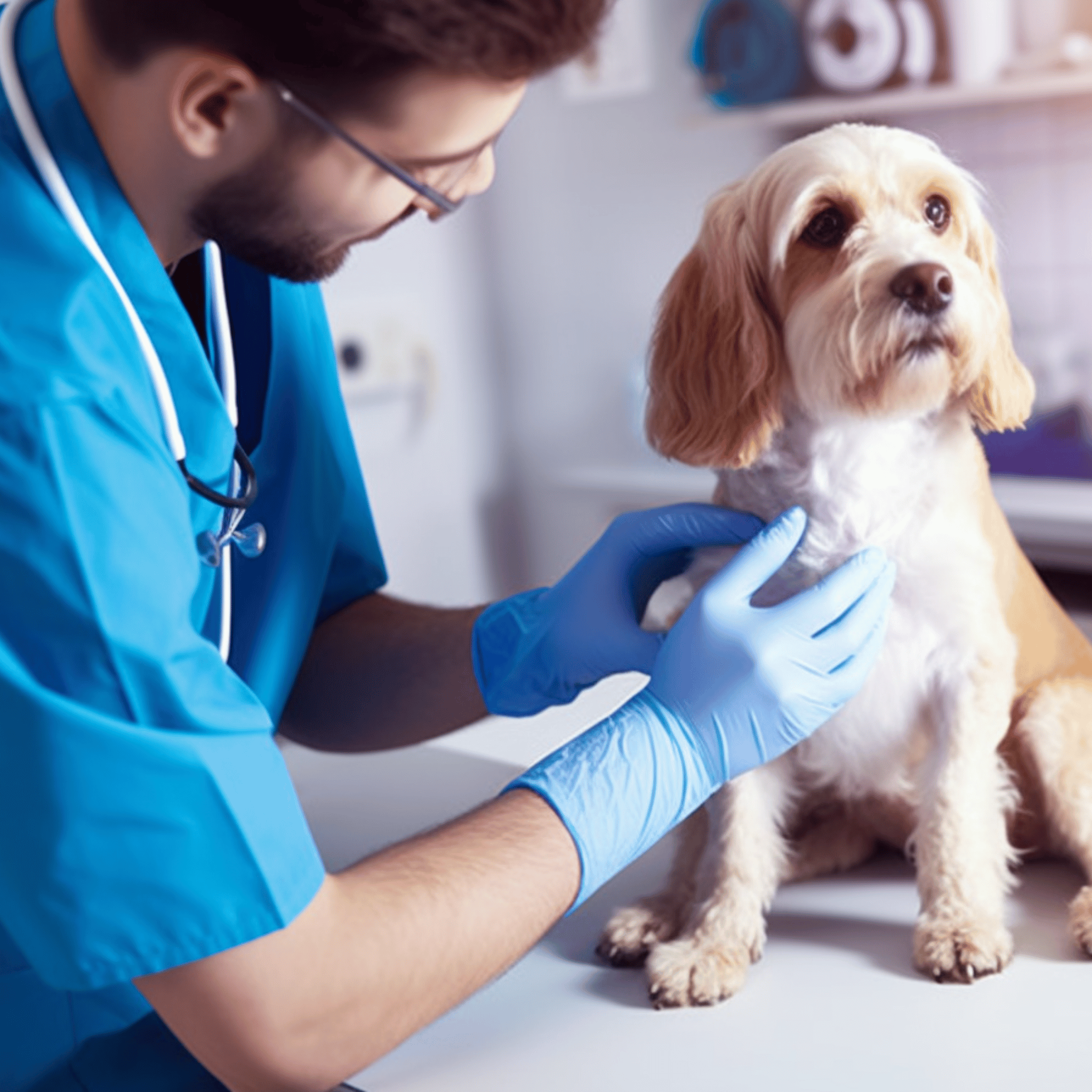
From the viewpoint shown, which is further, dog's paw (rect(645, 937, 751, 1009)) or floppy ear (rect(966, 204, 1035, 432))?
floppy ear (rect(966, 204, 1035, 432))

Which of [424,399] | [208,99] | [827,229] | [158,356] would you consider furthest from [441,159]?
[424,399]

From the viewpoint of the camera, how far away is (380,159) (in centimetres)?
89

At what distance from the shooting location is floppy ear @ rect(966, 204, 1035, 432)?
108 centimetres

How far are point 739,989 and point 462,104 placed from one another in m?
0.64

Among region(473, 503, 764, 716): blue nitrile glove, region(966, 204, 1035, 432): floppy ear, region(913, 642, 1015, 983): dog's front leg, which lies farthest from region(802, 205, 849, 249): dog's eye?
region(913, 642, 1015, 983): dog's front leg

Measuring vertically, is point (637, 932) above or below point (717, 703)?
below

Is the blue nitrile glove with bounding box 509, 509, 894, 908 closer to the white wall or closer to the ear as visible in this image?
the ear

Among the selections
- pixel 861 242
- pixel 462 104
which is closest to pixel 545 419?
pixel 861 242

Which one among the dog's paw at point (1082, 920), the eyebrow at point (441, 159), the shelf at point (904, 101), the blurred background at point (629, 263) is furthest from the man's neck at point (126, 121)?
the shelf at point (904, 101)

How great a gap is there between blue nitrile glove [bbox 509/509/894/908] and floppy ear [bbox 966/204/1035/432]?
16cm

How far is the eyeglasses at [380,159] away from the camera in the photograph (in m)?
0.85

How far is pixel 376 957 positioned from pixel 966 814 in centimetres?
47

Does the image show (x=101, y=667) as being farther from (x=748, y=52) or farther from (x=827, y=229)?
(x=748, y=52)

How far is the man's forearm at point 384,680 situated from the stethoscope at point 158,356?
201mm
